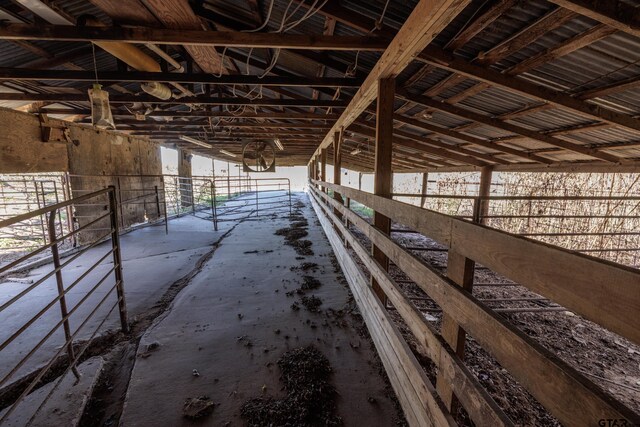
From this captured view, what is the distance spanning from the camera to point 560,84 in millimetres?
2879

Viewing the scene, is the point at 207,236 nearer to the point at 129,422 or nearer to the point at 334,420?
the point at 129,422

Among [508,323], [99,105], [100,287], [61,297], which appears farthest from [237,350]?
[99,105]

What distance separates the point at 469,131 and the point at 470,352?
460cm

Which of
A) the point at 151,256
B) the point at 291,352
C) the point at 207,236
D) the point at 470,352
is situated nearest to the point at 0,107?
the point at 151,256

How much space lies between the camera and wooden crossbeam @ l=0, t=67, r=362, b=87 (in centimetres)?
333

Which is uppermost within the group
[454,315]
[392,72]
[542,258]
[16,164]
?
[392,72]

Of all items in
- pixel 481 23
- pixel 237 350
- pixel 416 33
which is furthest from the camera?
pixel 237 350

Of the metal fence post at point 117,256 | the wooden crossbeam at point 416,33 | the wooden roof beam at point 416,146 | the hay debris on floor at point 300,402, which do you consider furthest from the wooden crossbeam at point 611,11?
the wooden roof beam at point 416,146

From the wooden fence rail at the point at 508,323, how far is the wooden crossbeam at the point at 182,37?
5.50ft

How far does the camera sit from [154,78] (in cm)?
336

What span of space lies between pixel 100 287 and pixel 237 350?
108 inches

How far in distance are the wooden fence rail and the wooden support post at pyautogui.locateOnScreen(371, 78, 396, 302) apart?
0.88 meters

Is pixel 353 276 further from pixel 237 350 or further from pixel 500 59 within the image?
pixel 500 59

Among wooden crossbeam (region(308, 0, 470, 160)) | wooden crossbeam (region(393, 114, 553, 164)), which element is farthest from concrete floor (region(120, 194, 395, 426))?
wooden crossbeam (region(393, 114, 553, 164))
